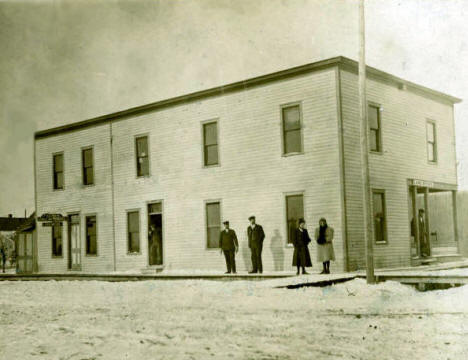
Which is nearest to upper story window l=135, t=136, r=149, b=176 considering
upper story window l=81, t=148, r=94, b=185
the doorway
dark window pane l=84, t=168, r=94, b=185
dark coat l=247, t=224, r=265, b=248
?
the doorway

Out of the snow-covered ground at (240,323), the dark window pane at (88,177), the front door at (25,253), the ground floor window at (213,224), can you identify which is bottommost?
the snow-covered ground at (240,323)

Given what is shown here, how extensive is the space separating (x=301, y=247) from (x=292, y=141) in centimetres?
411

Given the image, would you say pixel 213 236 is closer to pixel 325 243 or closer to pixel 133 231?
pixel 133 231

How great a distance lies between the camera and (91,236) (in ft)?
94.7

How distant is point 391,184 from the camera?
73.2 feet

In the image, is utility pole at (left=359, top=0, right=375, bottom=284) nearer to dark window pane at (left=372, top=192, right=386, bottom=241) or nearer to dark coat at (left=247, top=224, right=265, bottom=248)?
dark coat at (left=247, top=224, right=265, bottom=248)

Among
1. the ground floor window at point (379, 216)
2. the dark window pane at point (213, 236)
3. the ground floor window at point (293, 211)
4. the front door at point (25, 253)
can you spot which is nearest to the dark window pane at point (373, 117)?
the ground floor window at point (379, 216)

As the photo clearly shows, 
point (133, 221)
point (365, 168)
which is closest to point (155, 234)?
point (133, 221)

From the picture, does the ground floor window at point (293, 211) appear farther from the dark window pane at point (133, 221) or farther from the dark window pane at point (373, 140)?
the dark window pane at point (133, 221)

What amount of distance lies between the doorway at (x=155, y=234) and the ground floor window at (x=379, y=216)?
8553 millimetres

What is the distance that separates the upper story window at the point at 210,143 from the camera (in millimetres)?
24023

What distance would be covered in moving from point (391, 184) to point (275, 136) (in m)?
4.23

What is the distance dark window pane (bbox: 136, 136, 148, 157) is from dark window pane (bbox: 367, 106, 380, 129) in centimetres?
923

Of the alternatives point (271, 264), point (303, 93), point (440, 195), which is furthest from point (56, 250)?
point (440, 195)
